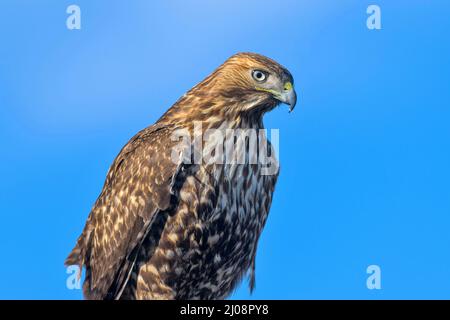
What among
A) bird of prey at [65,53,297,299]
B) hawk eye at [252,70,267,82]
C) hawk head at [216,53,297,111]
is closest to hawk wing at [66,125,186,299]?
bird of prey at [65,53,297,299]

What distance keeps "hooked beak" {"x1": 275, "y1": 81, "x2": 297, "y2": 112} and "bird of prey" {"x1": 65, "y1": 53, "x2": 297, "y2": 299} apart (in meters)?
0.01

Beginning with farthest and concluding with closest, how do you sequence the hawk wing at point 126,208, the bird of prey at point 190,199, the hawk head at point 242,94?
1. the hawk head at point 242,94
2. the hawk wing at point 126,208
3. the bird of prey at point 190,199

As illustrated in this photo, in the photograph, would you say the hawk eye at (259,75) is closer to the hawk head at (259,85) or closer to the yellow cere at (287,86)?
the hawk head at (259,85)

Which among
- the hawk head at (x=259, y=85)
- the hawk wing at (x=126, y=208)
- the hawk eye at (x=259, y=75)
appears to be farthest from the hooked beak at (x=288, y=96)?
the hawk wing at (x=126, y=208)

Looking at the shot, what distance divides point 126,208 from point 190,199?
87 centimetres

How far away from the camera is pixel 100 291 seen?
9.01m

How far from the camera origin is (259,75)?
9.02m

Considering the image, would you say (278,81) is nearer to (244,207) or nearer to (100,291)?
(244,207)

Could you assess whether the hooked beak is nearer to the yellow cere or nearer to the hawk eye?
the yellow cere

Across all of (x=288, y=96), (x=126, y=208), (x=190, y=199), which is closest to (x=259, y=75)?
(x=288, y=96)

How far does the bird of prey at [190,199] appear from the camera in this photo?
8625mm

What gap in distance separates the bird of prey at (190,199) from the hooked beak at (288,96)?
0.01 meters

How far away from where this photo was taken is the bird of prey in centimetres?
862
